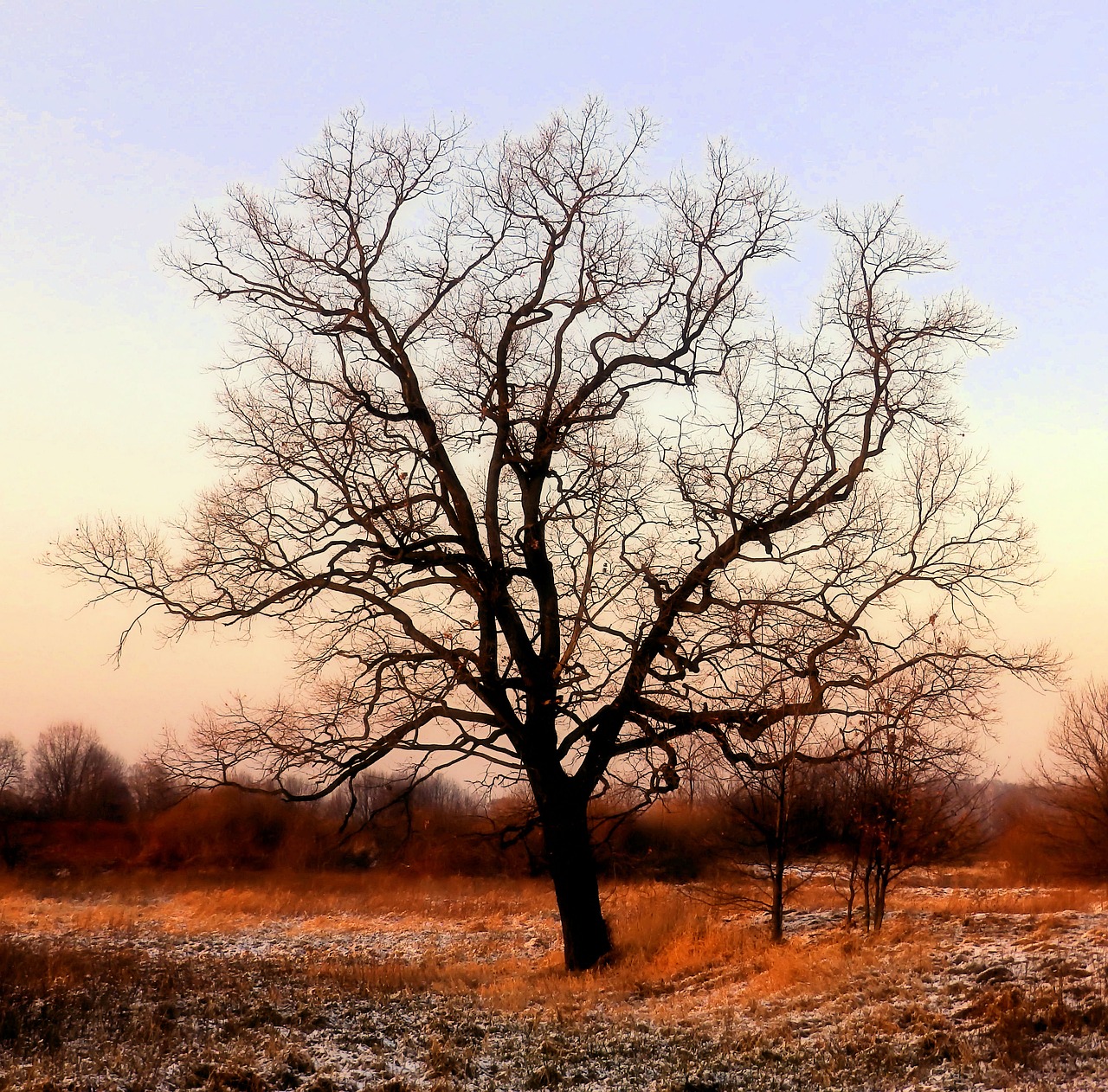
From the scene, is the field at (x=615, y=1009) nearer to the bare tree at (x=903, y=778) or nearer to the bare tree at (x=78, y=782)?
the bare tree at (x=903, y=778)

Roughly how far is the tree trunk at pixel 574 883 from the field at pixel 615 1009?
453 millimetres

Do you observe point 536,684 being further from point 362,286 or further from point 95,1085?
point 95,1085

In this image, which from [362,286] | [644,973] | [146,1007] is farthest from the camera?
[362,286]

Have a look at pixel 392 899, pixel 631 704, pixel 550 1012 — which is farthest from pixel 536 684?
pixel 392 899

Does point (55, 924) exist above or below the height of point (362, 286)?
below

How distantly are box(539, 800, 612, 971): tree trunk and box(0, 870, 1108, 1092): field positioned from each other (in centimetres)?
45

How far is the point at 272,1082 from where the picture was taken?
8719mm

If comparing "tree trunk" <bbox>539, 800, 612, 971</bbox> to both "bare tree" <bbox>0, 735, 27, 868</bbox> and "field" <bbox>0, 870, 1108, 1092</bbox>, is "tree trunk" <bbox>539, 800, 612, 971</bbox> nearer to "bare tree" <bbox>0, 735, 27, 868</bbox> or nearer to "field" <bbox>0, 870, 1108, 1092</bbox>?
"field" <bbox>0, 870, 1108, 1092</bbox>

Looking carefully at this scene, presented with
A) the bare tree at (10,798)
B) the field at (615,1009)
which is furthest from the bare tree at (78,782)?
the field at (615,1009)

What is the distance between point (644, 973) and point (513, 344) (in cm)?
963

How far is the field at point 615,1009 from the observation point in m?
8.83

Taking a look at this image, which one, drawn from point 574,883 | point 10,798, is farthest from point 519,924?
point 10,798

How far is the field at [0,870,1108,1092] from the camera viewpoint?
348 inches

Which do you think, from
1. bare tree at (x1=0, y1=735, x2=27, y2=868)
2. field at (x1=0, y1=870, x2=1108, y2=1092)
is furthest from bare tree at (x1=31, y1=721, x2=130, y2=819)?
field at (x1=0, y1=870, x2=1108, y2=1092)
